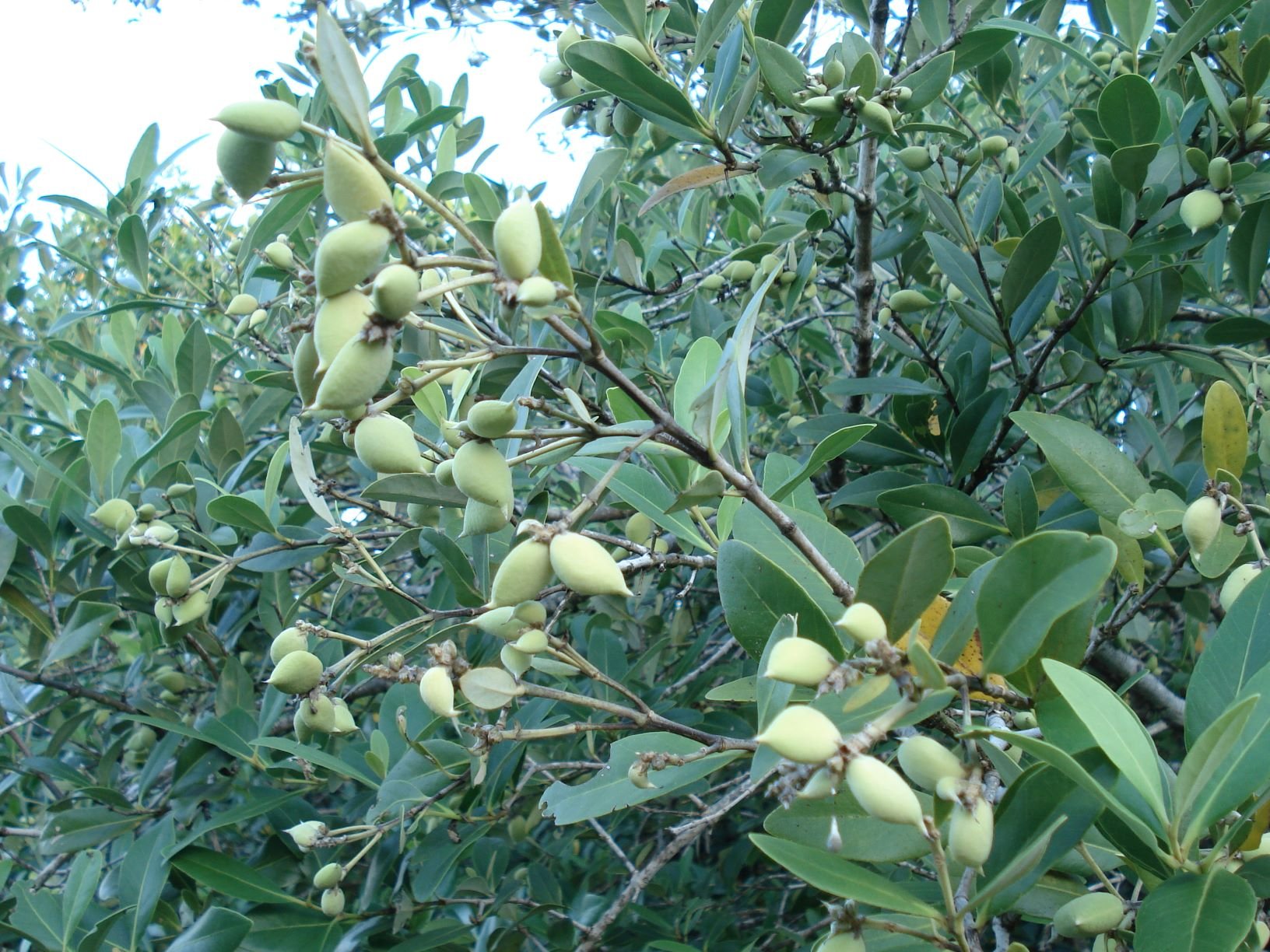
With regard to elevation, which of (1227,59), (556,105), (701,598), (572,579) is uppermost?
(1227,59)

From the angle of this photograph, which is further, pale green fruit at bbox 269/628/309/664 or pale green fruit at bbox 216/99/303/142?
pale green fruit at bbox 269/628/309/664

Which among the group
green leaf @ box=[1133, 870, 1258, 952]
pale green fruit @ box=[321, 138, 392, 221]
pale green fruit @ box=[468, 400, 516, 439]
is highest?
pale green fruit @ box=[321, 138, 392, 221]

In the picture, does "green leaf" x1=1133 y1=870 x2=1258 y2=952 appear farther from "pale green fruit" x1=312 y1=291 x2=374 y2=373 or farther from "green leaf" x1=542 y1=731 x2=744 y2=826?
"pale green fruit" x1=312 y1=291 x2=374 y2=373

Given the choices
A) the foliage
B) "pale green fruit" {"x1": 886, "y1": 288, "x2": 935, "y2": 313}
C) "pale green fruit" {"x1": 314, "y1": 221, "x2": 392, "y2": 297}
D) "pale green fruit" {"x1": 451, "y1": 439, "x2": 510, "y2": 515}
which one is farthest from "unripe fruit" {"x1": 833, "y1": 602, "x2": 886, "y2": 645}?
"pale green fruit" {"x1": 886, "y1": 288, "x2": 935, "y2": 313}

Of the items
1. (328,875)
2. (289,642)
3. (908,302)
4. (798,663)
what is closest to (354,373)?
(798,663)

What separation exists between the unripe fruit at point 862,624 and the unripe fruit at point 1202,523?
1.43 ft

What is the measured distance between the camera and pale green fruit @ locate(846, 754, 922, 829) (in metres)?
0.50

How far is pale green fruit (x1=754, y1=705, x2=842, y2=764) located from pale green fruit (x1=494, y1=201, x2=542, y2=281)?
0.30 m

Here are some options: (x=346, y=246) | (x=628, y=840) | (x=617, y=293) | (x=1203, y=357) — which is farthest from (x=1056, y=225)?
(x=628, y=840)

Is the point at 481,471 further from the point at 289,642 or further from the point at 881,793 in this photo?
the point at 289,642

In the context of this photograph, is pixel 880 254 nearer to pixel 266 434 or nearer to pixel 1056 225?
pixel 1056 225

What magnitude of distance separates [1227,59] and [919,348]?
0.55m

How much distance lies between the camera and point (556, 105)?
128cm

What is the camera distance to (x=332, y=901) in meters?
1.32
